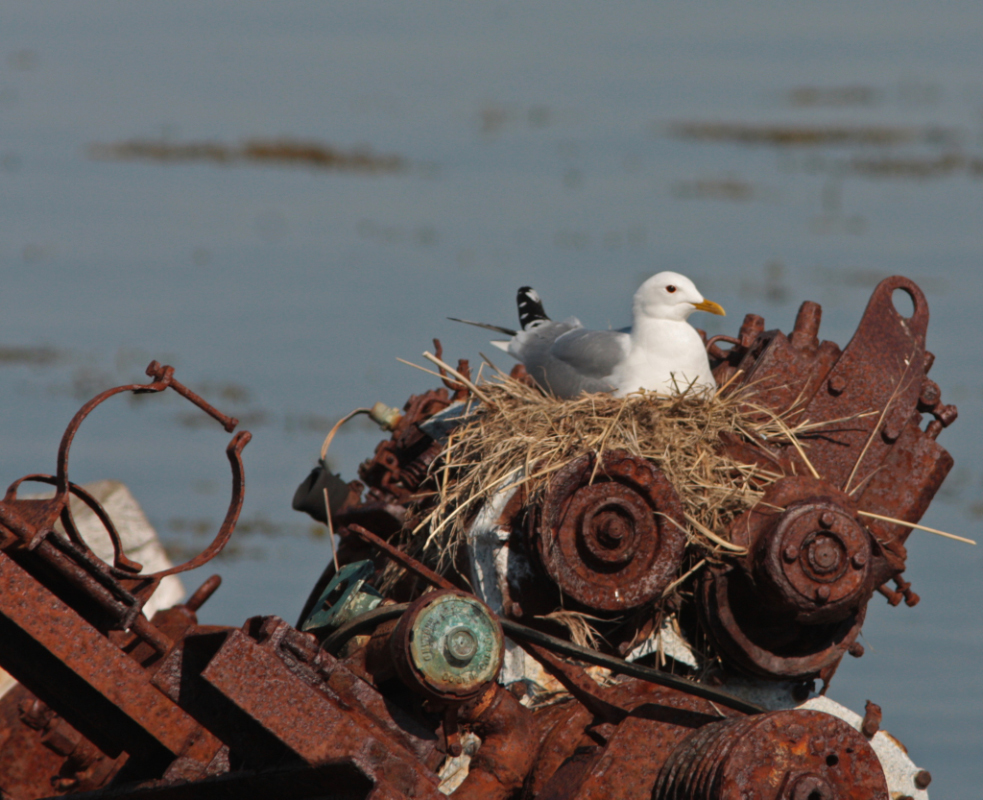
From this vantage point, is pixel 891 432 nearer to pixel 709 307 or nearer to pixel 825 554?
pixel 825 554

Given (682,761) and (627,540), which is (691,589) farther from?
(682,761)

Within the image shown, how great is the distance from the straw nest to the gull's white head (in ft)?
2.61

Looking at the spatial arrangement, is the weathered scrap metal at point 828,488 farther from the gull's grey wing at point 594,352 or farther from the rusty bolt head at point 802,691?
the gull's grey wing at point 594,352

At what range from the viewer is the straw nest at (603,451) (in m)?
3.29

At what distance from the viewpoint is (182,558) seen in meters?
10.1

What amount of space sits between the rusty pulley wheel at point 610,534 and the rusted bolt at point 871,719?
0.67m

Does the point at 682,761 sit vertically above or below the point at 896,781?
above

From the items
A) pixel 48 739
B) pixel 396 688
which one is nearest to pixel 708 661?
pixel 396 688

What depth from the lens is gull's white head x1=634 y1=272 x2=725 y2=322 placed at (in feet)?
15.6

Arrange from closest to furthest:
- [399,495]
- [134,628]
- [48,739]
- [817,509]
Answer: [134,628] < [817,509] < [48,739] < [399,495]

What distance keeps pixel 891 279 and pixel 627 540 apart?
1415mm

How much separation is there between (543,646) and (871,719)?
1.00m

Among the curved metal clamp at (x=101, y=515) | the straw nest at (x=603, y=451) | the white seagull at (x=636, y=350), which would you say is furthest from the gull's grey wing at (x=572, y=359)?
the curved metal clamp at (x=101, y=515)

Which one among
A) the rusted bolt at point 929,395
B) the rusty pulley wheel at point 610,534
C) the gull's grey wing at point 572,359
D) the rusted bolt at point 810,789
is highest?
the rusted bolt at point 929,395
